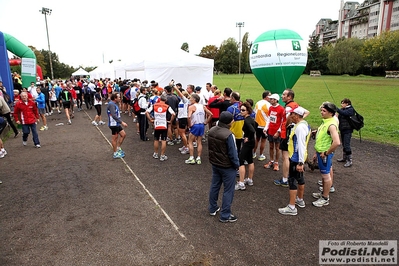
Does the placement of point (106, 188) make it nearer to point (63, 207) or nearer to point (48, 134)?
A: point (63, 207)

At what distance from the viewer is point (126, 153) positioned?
761cm

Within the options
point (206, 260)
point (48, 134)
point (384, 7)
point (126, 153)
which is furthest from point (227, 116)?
point (384, 7)

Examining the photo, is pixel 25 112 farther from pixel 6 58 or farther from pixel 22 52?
pixel 22 52

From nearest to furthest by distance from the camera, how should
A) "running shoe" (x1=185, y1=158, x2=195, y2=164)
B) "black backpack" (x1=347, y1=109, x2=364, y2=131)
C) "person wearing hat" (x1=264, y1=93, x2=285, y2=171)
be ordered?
1. "person wearing hat" (x1=264, y1=93, x2=285, y2=171)
2. "black backpack" (x1=347, y1=109, x2=364, y2=131)
3. "running shoe" (x1=185, y1=158, x2=195, y2=164)

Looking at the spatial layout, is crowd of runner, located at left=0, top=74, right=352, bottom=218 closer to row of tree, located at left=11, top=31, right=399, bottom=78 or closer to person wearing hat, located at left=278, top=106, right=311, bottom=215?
person wearing hat, located at left=278, top=106, right=311, bottom=215

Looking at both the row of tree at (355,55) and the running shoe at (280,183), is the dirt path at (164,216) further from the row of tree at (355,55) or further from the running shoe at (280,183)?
the row of tree at (355,55)

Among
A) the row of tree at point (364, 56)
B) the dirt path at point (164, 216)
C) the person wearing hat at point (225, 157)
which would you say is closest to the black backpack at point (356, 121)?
the dirt path at point (164, 216)

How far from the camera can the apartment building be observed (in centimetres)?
6888

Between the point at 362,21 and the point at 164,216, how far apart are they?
99861mm

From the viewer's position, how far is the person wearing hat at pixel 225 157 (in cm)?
385

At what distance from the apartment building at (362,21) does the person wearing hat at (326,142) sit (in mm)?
84164

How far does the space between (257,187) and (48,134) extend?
28.8 feet

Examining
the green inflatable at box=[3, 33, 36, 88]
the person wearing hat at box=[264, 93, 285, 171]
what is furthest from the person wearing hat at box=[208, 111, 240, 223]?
the green inflatable at box=[3, 33, 36, 88]

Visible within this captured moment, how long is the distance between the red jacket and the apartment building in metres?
85.8
